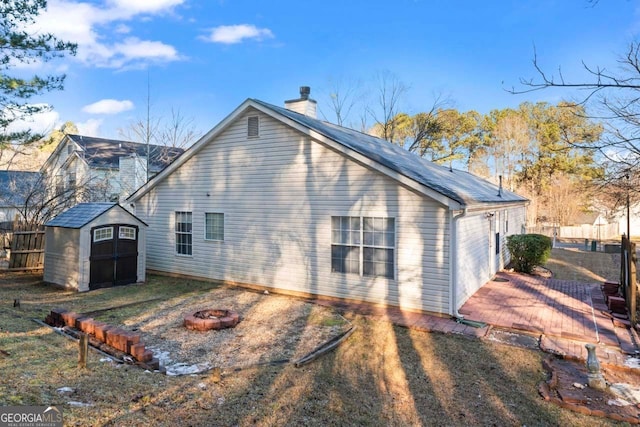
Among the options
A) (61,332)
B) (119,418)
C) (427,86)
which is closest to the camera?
(119,418)

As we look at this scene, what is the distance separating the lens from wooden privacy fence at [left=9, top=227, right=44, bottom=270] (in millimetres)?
13203

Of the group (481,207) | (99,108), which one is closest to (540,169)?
(481,207)

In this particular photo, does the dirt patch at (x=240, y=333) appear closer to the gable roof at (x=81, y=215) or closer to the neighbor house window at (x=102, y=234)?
the neighbor house window at (x=102, y=234)

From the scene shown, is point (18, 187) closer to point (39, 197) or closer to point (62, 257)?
point (39, 197)

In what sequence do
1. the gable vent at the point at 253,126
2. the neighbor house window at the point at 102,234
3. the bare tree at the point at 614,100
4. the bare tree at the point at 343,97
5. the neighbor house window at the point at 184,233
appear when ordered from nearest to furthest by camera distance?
the bare tree at the point at 614,100 → the neighbor house window at the point at 102,234 → the gable vent at the point at 253,126 → the neighbor house window at the point at 184,233 → the bare tree at the point at 343,97

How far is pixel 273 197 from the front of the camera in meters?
10.8

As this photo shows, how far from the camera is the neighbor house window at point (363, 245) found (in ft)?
29.5

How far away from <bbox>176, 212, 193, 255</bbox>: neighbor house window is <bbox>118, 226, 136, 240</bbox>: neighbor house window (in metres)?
1.42

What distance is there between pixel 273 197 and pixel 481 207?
5.43m

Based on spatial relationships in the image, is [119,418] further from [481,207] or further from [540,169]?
[540,169]

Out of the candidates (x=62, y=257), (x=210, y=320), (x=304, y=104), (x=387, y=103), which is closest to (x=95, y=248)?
(x=62, y=257)

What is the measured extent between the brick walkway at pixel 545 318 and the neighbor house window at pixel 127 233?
20.3 ft

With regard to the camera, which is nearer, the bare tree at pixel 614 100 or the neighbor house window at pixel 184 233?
the bare tree at pixel 614 100

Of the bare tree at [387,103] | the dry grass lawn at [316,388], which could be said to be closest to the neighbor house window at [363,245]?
the dry grass lawn at [316,388]
